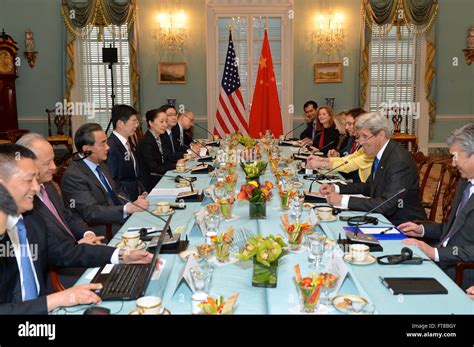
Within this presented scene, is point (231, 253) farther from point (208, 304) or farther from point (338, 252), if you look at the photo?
point (208, 304)

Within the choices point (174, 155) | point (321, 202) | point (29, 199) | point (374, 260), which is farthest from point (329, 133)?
point (29, 199)

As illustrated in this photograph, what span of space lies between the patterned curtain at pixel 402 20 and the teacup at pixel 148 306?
8.35 m

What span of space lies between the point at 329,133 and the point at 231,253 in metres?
4.79

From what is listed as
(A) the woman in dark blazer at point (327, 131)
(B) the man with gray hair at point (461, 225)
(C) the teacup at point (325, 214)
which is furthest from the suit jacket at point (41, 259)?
(A) the woman in dark blazer at point (327, 131)

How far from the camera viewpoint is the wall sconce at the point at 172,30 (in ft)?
30.8

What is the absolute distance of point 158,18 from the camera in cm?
943

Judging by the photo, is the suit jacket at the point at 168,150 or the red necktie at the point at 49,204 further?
the suit jacket at the point at 168,150

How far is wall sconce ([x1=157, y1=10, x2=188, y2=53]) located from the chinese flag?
5.24 feet

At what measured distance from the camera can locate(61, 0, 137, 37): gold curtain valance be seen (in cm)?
924

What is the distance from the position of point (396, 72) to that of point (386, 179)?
6782 millimetres

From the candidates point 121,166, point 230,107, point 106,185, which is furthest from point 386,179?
point 230,107

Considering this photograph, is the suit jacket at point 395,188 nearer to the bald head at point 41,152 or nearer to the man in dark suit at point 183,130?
the bald head at point 41,152

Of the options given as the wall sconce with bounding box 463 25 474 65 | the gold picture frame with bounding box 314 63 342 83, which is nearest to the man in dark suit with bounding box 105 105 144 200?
the gold picture frame with bounding box 314 63 342 83

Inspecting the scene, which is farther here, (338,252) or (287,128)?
(287,128)
